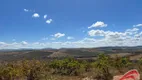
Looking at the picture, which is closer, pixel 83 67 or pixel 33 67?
pixel 33 67

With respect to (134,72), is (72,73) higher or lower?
lower

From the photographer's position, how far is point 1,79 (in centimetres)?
5591

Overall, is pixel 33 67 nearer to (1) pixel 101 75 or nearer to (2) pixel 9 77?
(2) pixel 9 77

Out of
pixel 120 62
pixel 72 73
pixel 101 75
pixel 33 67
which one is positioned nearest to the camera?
pixel 33 67

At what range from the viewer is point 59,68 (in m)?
97.9

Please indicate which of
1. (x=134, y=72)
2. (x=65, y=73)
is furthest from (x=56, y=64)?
(x=134, y=72)

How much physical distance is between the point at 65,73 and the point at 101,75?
26697mm

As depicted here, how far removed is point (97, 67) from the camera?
70.9m

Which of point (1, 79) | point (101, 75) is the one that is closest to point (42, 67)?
point (1, 79)

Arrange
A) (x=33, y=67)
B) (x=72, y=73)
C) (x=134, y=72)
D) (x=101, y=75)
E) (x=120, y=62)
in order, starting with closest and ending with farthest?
(x=134, y=72), (x=33, y=67), (x=101, y=75), (x=120, y=62), (x=72, y=73)

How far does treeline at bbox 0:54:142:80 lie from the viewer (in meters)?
54.8

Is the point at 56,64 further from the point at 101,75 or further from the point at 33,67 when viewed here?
the point at 33,67

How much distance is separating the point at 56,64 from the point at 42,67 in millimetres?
42417

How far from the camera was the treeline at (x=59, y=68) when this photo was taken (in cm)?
5478
